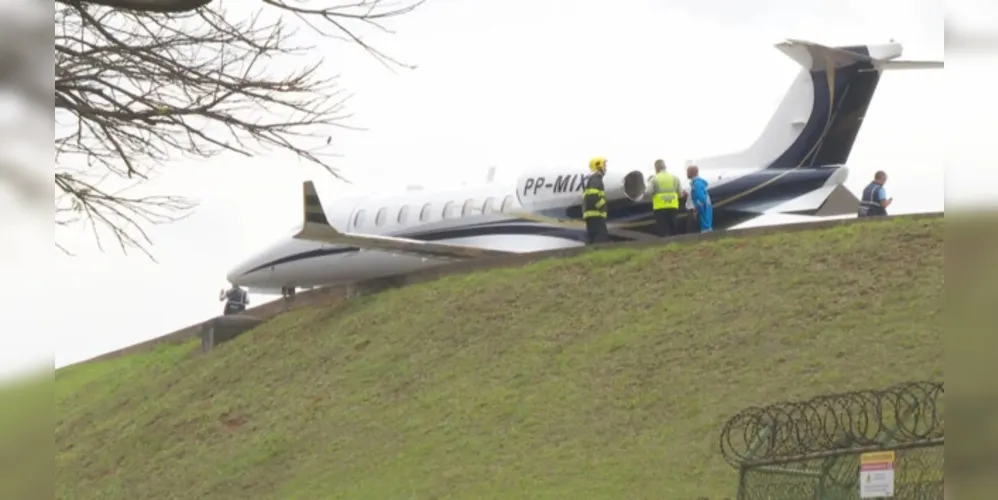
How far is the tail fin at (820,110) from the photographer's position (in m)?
26.8

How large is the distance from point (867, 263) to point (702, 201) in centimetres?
410

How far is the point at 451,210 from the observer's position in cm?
2830

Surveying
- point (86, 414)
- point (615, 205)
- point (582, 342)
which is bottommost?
point (86, 414)

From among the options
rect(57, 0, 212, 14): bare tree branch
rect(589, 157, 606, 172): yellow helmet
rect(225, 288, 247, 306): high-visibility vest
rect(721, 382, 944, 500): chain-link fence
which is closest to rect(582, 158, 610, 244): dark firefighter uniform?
rect(589, 157, 606, 172): yellow helmet

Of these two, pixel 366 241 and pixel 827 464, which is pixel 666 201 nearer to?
pixel 366 241

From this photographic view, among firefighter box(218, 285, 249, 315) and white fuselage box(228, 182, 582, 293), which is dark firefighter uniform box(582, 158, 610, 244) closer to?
white fuselage box(228, 182, 582, 293)

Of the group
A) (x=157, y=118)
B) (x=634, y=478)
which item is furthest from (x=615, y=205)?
(x=157, y=118)

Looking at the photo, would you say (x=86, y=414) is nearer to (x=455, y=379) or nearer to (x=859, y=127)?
(x=455, y=379)

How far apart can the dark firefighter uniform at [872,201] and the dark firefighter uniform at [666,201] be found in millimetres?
3280

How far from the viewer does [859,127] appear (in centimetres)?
2717

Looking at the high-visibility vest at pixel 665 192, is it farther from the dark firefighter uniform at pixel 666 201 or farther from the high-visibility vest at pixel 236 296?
the high-visibility vest at pixel 236 296

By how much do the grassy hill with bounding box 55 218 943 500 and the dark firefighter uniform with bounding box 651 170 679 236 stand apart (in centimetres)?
154

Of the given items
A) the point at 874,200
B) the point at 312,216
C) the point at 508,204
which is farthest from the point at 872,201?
the point at 312,216

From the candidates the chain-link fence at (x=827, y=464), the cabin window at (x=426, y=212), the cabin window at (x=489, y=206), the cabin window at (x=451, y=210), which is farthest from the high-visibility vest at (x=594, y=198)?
the chain-link fence at (x=827, y=464)
